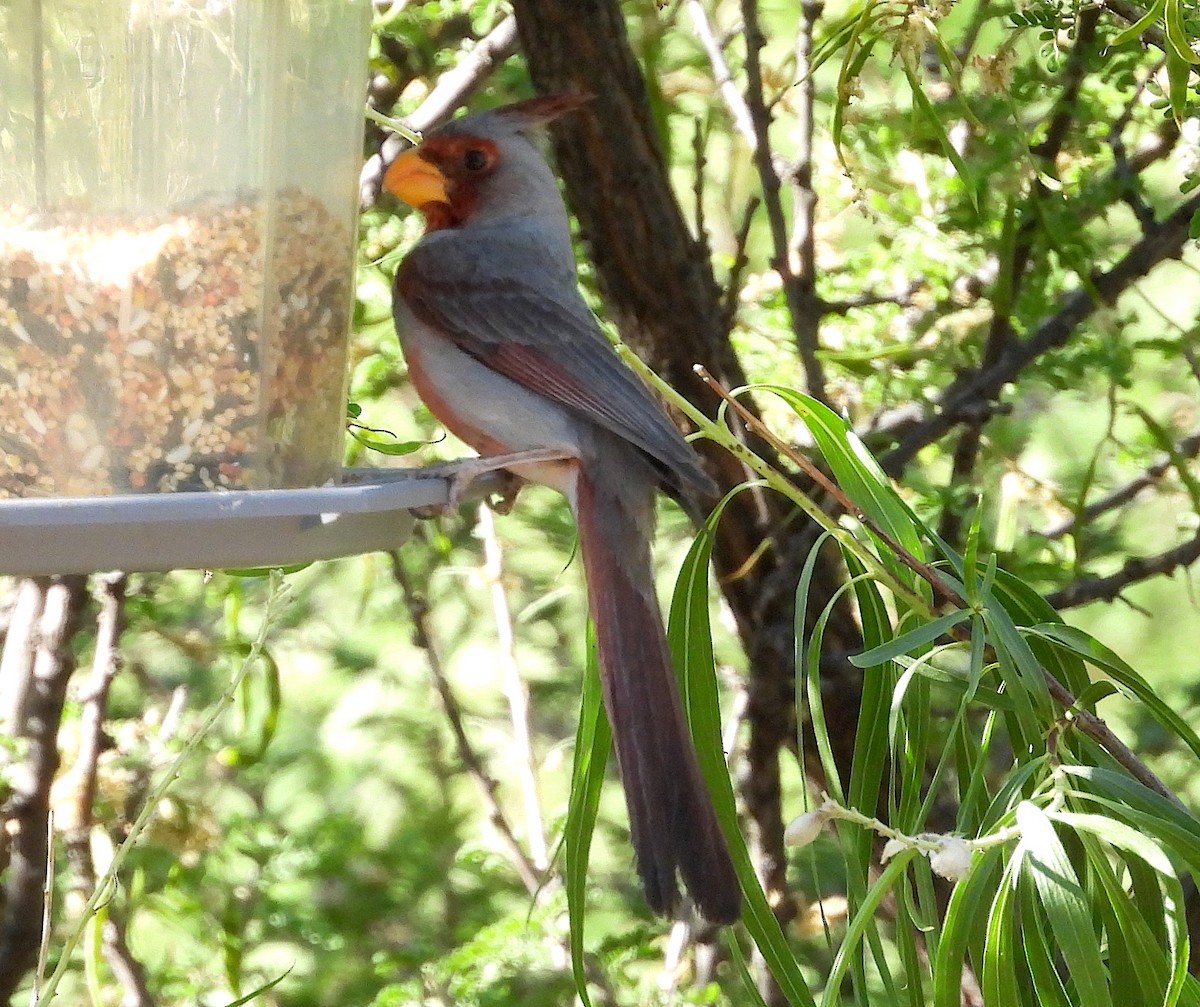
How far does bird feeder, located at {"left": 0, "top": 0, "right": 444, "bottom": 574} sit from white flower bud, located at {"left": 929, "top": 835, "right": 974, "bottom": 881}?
64 cm

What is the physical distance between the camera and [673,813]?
1899 millimetres

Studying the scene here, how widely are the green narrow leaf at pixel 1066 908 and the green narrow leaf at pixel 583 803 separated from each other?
1.64 ft

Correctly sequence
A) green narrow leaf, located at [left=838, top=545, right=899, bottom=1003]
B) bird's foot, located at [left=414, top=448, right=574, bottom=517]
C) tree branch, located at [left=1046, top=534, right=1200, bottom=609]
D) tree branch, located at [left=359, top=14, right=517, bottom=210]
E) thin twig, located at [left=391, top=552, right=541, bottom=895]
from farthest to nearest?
thin twig, located at [left=391, top=552, right=541, bottom=895], tree branch, located at [left=359, top=14, right=517, bottom=210], tree branch, located at [left=1046, top=534, right=1200, bottom=609], bird's foot, located at [left=414, top=448, right=574, bottom=517], green narrow leaf, located at [left=838, top=545, right=899, bottom=1003]

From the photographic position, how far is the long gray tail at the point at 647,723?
1.85 metres

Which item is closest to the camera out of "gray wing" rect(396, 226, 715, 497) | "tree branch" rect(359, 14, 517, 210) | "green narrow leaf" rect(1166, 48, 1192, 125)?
"green narrow leaf" rect(1166, 48, 1192, 125)

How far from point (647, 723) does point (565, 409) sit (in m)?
0.50

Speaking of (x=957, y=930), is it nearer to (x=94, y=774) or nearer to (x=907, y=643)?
(x=907, y=643)

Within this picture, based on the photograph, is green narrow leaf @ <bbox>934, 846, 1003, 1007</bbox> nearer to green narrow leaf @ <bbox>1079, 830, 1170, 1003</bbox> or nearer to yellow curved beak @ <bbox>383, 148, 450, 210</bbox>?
green narrow leaf @ <bbox>1079, 830, 1170, 1003</bbox>

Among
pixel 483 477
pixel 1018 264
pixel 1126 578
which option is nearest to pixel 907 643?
pixel 483 477

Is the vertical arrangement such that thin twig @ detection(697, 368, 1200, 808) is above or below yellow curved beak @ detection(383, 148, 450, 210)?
below

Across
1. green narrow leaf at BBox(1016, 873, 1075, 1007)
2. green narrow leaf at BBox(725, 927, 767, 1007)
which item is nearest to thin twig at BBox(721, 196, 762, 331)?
green narrow leaf at BBox(725, 927, 767, 1007)

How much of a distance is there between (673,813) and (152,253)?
88 cm

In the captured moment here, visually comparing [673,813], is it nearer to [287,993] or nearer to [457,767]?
[287,993]

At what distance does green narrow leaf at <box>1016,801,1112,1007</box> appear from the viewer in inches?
49.7
